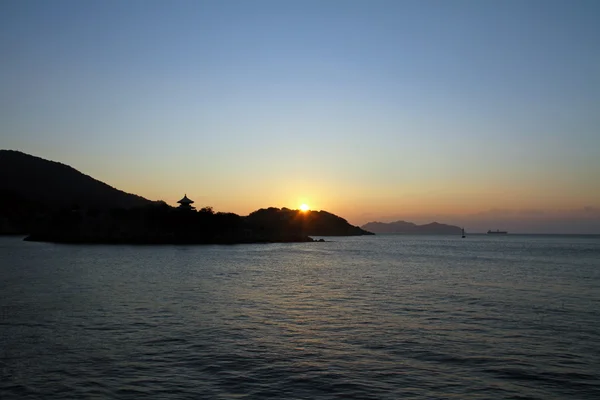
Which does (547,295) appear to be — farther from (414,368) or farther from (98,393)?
(98,393)

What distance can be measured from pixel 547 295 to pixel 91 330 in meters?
31.7

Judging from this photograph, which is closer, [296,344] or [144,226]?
[296,344]

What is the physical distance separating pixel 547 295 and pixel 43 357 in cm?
3393

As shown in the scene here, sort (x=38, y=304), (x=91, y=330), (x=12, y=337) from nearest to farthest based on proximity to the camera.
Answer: (x=12, y=337) < (x=91, y=330) < (x=38, y=304)

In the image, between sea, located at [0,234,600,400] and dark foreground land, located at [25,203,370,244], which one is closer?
sea, located at [0,234,600,400]

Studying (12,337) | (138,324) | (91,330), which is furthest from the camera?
(138,324)

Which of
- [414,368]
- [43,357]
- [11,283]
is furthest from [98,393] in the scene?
[11,283]

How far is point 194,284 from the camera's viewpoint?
43.6 metres

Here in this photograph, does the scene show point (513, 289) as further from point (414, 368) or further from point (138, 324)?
point (138, 324)

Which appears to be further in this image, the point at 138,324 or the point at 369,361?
the point at 138,324

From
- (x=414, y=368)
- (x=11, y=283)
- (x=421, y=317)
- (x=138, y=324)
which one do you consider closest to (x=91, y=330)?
(x=138, y=324)

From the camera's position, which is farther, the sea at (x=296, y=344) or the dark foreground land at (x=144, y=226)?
the dark foreground land at (x=144, y=226)

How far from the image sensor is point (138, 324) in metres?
24.2

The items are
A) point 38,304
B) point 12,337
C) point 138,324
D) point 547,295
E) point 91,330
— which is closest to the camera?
point 12,337
